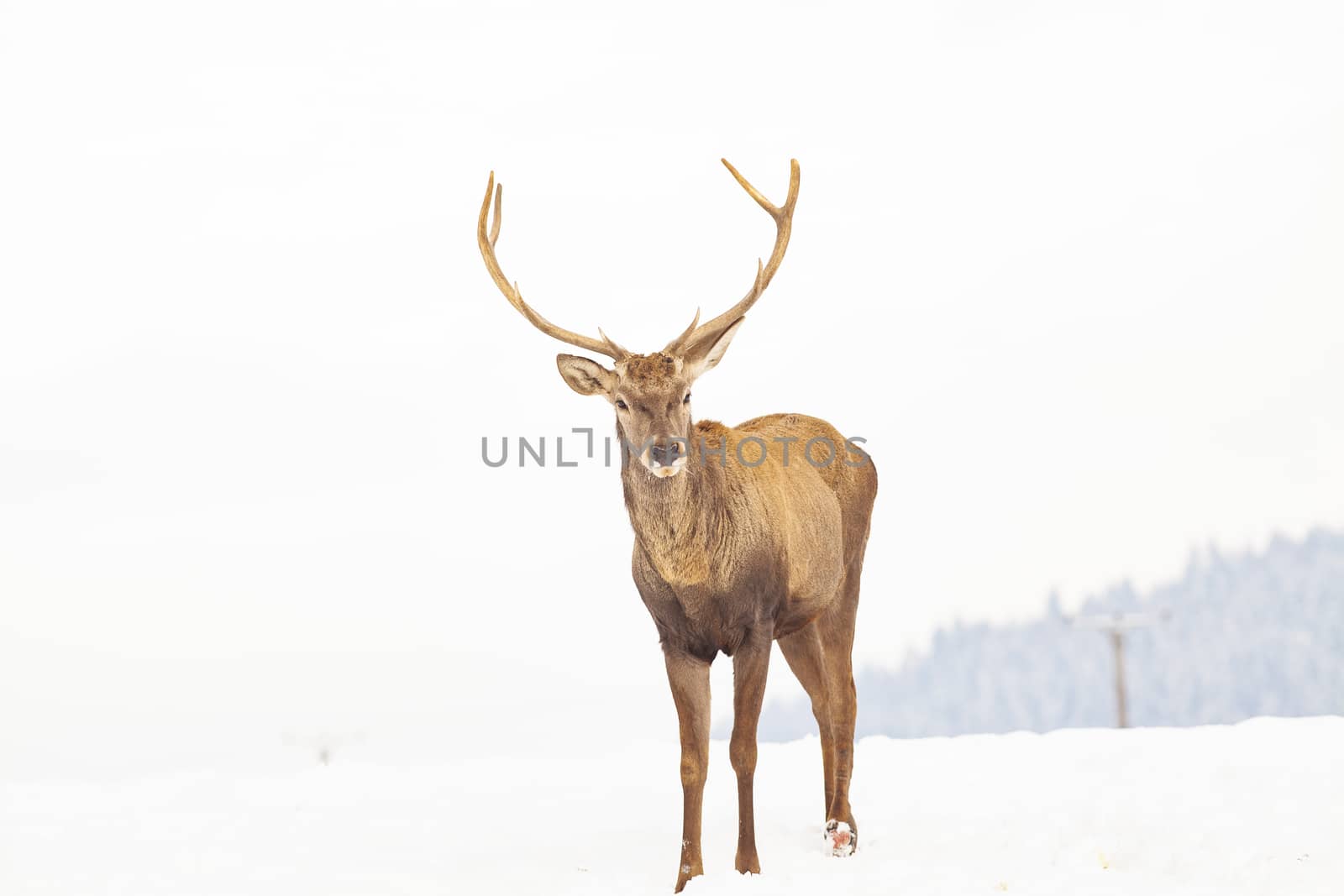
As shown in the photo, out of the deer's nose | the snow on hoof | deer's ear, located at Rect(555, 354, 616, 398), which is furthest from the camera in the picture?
the snow on hoof

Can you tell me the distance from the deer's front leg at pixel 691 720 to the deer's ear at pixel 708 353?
166 cm

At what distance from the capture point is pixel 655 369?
8047 millimetres

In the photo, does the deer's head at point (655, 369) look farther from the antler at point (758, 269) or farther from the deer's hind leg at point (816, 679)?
the deer's hind leg at point (816, 679)

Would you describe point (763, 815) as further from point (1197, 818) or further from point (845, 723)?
point (1197, 818)

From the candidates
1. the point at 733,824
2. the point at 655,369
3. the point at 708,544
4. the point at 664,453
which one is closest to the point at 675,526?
the point at 708,544

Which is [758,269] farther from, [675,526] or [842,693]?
[842,693]

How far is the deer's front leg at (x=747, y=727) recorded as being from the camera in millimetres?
7941

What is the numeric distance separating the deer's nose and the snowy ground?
7.40 ft

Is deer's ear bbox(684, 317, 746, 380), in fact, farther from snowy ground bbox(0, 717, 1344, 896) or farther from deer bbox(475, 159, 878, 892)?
snowy ground bbox(0, 717, 1344, 896)

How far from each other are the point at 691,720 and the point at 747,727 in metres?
0.33

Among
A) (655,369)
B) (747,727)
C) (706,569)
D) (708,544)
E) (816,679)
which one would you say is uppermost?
(655,369)

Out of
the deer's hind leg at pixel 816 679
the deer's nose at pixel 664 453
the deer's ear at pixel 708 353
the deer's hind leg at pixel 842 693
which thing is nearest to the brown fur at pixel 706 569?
the deer's nose at pixel 664 453

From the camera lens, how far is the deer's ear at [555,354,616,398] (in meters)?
8.32

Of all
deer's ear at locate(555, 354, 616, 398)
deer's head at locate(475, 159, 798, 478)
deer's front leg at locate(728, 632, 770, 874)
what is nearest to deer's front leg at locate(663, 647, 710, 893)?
deer's front leg at locate(728, 632, 770, 874)
